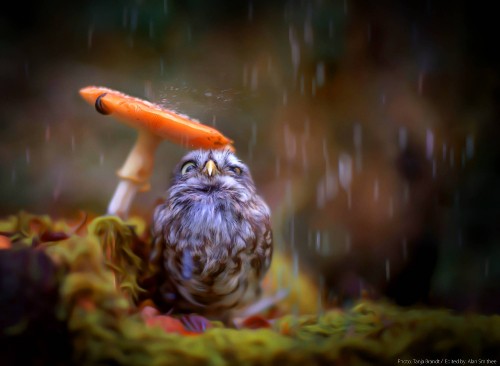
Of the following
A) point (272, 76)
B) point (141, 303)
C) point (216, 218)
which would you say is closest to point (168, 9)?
point (272, 76)

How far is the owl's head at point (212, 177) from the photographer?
0.60m

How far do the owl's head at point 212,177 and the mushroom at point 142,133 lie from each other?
0.02 metres

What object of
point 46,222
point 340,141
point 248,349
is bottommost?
point 248,349

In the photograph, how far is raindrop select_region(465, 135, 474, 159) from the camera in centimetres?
54

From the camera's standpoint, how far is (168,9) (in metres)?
0.58

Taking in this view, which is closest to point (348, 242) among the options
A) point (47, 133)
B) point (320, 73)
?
point (320, 73)

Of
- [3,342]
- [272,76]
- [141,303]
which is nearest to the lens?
[3,342]

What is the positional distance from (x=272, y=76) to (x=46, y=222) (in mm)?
395

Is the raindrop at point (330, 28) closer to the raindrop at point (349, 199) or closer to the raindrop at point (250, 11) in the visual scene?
the raindrop at point (250, 11)

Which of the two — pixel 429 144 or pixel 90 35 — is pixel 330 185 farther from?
pixel 90 35

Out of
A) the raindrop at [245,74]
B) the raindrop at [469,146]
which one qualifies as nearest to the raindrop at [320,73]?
the raindrop at [245,74]

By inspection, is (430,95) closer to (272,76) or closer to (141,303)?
(272,76)

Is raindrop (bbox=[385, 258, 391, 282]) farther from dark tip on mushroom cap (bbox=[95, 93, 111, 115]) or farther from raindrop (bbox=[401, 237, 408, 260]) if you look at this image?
dark tip on mushroom cap (bbox=[95, 93, 111, 115])

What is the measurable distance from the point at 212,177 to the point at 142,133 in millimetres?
128
